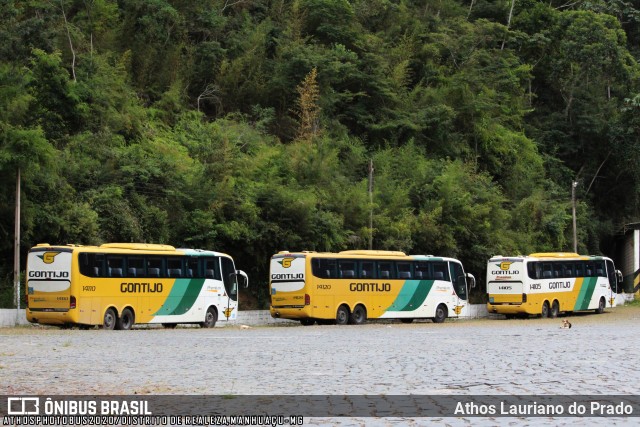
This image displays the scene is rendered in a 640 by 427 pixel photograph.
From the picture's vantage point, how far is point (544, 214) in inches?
2431

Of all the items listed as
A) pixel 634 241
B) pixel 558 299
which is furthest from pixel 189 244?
pixel 634 241

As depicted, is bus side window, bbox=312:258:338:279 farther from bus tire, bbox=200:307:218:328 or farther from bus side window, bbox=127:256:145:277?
bus side window, bbox=127:256:145:277

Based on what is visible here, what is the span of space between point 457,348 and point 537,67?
56319 mm

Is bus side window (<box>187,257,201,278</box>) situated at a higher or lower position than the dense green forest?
lower

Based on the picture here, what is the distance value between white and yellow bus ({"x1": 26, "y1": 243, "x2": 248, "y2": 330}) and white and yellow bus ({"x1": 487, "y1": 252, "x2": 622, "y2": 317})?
49.9 ft

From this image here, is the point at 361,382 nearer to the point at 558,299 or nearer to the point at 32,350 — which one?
the point at 32,350

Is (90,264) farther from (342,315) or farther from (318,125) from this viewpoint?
(318,125)

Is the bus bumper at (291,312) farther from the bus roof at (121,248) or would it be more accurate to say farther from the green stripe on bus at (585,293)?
the green stripe on bus at (585,293)

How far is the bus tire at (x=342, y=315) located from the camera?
3819 centimetres

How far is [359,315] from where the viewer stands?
39156 mm

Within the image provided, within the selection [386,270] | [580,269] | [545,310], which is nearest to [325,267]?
[386,270]

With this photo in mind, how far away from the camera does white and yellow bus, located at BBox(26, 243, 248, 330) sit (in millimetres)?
31281

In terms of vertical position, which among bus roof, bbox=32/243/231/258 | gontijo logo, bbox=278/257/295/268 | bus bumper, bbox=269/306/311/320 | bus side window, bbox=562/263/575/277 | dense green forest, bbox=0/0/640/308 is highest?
dense green forest, bbox=0/0/640/308

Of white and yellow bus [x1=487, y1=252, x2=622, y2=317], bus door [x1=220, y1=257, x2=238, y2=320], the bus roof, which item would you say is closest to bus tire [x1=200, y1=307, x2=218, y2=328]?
bus door [x1=220, y1=257, x2=238, y2=320]
